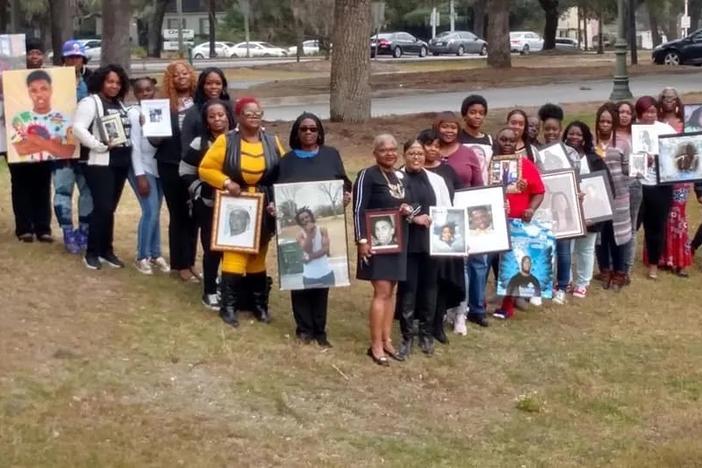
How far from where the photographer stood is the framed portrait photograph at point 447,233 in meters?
9.04

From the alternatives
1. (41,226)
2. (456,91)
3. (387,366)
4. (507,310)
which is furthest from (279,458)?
(456,91)

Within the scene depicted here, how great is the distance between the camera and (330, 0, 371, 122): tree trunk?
1847cm

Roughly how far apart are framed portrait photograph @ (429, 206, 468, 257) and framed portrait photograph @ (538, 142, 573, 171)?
6.19ft

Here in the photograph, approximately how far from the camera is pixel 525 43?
7088 cm

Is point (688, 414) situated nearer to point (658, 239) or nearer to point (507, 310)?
point (507, 310)

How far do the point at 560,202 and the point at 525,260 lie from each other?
24.5 inches

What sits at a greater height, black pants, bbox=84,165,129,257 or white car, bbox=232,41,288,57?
white car, bbox=232,41,288,57

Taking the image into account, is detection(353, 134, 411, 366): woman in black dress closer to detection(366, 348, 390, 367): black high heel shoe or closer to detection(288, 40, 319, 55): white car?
detection(366, 348, 390, 367): black high heel shoe

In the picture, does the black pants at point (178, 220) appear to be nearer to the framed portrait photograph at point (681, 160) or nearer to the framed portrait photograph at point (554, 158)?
the framed portrait photograph at point (554, 158)

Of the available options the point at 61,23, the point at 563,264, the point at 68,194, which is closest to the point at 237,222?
the point at 68,194

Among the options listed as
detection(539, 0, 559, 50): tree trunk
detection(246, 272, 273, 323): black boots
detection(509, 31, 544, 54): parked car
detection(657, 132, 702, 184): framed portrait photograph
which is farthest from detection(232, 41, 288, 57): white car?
detection(246, 272, 273, 323): black boots

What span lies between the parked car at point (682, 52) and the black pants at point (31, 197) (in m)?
33.5

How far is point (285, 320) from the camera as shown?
9844 mm

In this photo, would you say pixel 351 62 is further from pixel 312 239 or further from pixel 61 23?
pixel 61 23
